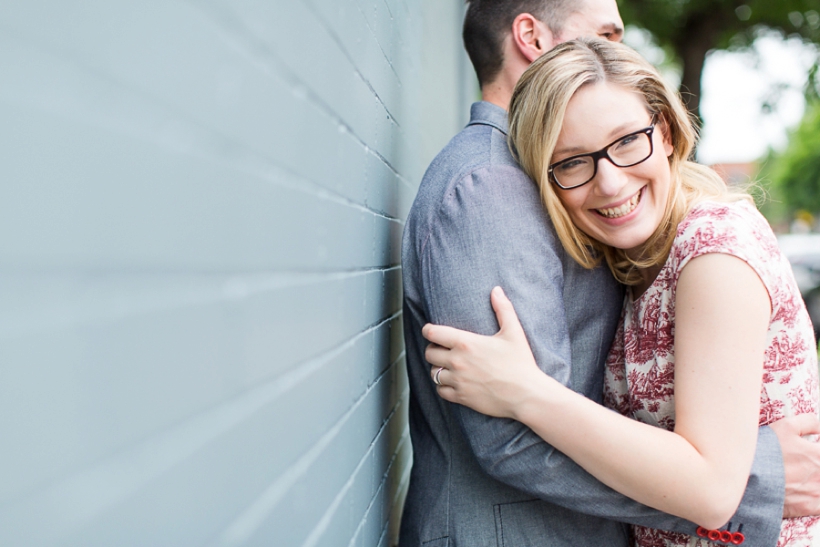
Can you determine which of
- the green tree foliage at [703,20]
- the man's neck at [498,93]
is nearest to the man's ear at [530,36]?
the man's neck at [498,93]

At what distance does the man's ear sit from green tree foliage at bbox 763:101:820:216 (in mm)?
34058

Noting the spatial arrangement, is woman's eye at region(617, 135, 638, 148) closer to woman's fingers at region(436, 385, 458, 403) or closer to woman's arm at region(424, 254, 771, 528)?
woman's arm at region(424, 254, 771, 528)

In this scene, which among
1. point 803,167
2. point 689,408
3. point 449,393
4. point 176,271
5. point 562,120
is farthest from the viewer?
point 803,167

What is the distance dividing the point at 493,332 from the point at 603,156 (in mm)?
551

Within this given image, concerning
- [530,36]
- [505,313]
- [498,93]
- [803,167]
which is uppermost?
[803,167]

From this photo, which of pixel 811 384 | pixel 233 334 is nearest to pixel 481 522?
pixel 811 384

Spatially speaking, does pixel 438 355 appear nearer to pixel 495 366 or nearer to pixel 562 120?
pixel 495 366

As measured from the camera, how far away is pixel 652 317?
1705 mm

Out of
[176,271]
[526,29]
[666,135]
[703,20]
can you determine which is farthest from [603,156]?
[703,20]

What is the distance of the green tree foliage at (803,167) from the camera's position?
1351 inches

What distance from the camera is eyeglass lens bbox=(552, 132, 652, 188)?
171 cm

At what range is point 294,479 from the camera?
46.2 inches

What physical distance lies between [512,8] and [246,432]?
1.95 meters

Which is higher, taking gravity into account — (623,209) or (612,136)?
(612,136)
